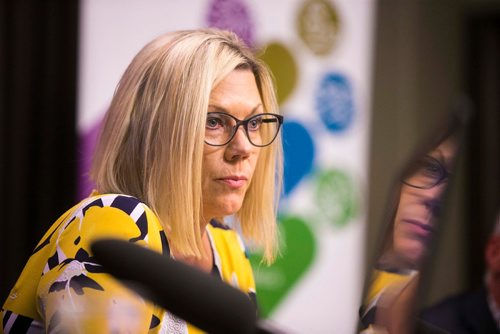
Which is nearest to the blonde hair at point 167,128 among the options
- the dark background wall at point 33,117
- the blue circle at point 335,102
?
the dark background wall at point 33,117

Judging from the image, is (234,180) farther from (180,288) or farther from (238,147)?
(180,288)

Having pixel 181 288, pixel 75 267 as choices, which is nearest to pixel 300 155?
pixel 75 267

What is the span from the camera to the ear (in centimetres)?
123

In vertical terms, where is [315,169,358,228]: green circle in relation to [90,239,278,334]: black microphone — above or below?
below

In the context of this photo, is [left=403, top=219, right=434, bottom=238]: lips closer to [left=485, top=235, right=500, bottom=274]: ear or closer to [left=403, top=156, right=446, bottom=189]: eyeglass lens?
[left=403, top=156, right=446, bottom=189]: eyeglass lens

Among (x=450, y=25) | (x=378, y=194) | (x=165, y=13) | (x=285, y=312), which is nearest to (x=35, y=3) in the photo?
(x=165, y=13)

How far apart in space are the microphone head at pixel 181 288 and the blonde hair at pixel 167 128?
38 cm

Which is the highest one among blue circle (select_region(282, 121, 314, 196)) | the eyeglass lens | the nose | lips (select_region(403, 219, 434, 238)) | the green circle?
the eyeglass lens

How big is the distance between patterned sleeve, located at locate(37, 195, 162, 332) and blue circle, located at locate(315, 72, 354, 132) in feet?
8.70

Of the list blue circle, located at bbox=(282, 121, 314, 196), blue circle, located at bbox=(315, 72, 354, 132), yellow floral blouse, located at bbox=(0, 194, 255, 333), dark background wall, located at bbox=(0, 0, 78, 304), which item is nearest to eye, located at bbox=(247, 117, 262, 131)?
yellow floral blouse, located at bbox=(0, 194, 255, 333)

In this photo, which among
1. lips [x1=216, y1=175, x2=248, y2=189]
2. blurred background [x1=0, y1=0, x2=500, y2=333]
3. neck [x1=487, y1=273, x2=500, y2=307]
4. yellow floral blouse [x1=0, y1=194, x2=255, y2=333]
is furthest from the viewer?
blurred background [x1=0, y1=0, x2=500, y2=333]

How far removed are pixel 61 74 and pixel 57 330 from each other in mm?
2010

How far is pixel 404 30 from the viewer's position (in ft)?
13.1

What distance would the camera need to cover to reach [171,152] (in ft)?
2.20
